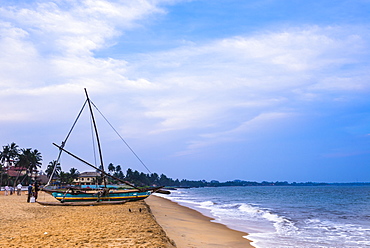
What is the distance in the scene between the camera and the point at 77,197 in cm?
2617

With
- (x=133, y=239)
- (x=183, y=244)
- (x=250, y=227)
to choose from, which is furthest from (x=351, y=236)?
(x=133, y=239)

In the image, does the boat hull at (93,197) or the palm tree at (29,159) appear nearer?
the boat hull at (93,197)

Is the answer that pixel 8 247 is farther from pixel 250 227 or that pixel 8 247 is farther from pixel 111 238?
pixel 250 227

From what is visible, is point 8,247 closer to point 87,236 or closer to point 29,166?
point 87,236

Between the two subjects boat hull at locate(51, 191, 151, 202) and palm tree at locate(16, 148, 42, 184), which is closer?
boat hull at locate(51, 191, 151, 202)

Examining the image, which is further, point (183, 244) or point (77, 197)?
point (77, 197)

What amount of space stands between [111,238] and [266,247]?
20.5ft

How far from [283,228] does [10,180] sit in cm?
7995

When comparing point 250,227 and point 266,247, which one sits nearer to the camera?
point 266,247

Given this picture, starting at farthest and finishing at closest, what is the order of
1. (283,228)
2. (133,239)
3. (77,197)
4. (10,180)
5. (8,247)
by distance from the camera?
(10,180), (77,197), (283,228), (133,239), (8,247)

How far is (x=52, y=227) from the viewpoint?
1218 cm

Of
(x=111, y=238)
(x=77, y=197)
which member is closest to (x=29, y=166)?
(x=77, y=197)

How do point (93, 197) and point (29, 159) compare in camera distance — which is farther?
point (29, 159)

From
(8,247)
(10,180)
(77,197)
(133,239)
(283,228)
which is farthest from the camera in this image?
(10,180)
